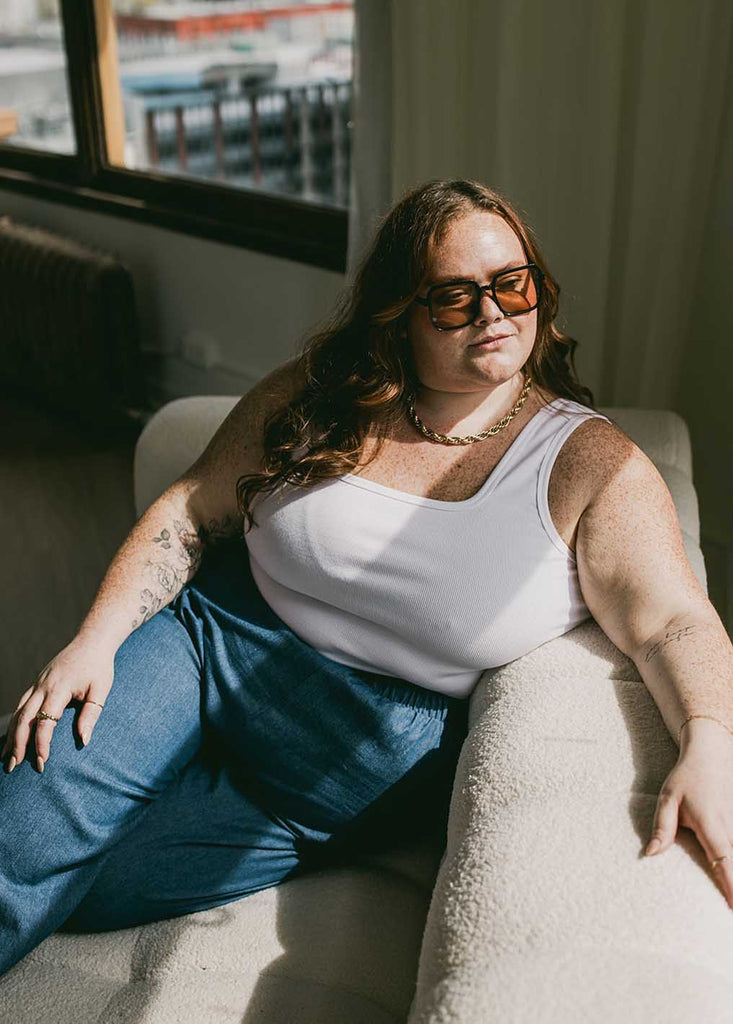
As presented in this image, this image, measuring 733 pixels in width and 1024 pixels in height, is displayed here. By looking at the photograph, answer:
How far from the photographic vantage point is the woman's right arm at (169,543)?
4.31ft

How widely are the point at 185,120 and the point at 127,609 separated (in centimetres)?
284

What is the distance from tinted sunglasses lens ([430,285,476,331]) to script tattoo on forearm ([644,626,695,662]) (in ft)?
1.45

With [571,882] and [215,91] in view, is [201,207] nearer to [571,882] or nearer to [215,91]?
[215,91]

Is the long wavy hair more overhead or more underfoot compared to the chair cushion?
more overhead

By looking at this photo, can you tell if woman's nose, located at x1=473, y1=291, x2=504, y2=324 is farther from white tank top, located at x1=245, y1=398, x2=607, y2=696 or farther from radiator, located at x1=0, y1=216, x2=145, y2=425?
radiator, located at x1=0, y1=216, x2=145, y2=425

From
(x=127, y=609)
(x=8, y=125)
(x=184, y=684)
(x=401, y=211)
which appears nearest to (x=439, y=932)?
(x=184, y=684)

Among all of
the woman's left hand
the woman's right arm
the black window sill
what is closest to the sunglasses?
the woman's right arm

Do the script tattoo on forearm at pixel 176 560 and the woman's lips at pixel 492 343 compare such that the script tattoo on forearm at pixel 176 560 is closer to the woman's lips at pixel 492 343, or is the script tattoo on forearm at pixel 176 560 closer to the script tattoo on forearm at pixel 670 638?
the woman's lips at pixel 492 343

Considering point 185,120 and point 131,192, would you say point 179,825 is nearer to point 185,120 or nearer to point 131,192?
point 131,192

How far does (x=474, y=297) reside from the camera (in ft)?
4.15

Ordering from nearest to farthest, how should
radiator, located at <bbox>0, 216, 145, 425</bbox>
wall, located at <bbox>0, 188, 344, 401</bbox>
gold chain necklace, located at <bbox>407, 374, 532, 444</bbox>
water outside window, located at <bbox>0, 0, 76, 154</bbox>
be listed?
1. gold chain necklace, located at <bbox>407, 374, 532, 444</bbox>
2. wall, located at <bbox>0, 188, 344, 401</bbox>
3. radiator, located at <bbox>0, 216, 145, 425</bbox>
4. water outside window, located at <bbox>0, 0, 76, 154</bbox>

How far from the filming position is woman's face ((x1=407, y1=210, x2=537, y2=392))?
1268 millimetres

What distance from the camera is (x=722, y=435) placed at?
6.55 feet

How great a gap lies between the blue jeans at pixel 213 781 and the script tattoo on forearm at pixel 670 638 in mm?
285
